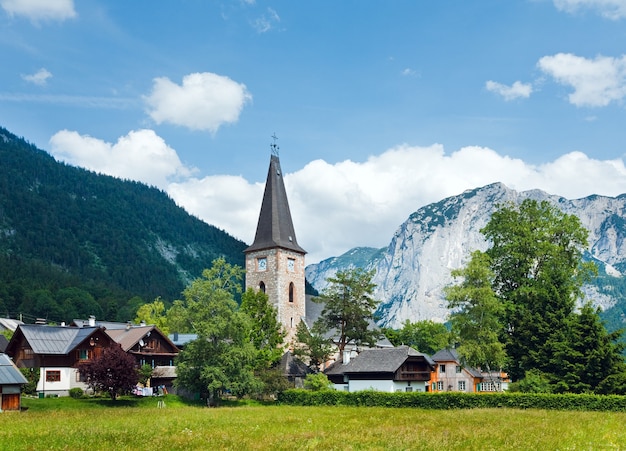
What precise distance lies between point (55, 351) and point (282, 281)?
2681 centimetres

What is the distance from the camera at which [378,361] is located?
6169 cm

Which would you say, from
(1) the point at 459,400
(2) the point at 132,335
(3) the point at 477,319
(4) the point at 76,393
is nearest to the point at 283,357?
(2) the point at 132,335

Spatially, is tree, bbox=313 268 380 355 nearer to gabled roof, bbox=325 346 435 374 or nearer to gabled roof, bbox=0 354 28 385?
gabled roof, bbox=325 346 435 374

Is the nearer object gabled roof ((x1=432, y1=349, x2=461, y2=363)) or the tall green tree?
the tall green tree

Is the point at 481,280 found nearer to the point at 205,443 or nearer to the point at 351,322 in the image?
the point at 351,322

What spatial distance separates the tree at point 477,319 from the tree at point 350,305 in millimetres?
11175

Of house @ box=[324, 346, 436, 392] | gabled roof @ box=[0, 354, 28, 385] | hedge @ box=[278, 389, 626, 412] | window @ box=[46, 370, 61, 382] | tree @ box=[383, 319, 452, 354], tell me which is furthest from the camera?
tree @ box=[383, 319, 452, 354]

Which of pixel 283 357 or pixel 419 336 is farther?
pixel 419 336

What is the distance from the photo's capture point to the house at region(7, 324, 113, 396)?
52.3 m

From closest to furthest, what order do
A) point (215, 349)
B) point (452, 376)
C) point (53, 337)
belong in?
1. point (215, 349)
2. point (53, 337)
3. point (452, 376)

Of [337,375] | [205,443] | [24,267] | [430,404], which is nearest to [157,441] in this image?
[205,443]

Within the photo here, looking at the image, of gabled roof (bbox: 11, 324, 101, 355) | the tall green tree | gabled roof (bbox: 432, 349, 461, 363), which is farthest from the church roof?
gabled roof (bbox: 11, 324, 101, 355)

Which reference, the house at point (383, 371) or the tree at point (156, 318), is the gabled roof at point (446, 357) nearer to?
the house at point (383, 371)

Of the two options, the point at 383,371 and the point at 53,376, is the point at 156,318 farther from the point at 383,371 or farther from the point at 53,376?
the point at 383,371
